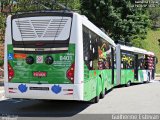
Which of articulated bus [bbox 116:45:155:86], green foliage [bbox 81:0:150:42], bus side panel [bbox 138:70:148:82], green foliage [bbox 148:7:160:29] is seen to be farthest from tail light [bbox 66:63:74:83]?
green foliage [bbox 148:7:160:29]

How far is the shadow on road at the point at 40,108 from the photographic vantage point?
44.8 ft

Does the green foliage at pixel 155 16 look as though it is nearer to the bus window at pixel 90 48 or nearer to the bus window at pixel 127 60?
the bus window at pixel 127 60

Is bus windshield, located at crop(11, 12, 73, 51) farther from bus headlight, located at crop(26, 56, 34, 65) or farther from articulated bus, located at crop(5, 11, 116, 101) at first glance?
bus headlight, located at crop(26, 56, 34, 65)

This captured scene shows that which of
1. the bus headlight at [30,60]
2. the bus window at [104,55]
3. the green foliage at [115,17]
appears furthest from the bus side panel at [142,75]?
the bus headlight at [30,60]

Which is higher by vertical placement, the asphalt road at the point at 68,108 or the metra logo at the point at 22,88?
the metra logo at the point at 22,88

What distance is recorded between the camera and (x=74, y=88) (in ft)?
43.3

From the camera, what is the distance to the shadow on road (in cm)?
1366

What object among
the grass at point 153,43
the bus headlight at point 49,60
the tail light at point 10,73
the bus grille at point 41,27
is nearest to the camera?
the bus headlight at point 49,60

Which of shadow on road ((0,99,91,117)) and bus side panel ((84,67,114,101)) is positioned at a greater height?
bus side panel ((84,67,114,101))

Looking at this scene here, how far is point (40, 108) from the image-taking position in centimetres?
1528

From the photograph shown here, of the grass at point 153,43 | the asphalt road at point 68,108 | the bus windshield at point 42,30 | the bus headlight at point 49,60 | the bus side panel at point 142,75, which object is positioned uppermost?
the grass at point 153,43

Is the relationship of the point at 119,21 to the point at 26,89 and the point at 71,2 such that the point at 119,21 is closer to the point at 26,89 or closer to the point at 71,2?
the point at 71,2

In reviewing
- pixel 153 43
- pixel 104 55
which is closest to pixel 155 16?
pixel 153 43

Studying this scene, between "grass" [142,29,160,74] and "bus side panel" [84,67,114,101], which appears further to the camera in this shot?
"grass" [142,29,160,74]
